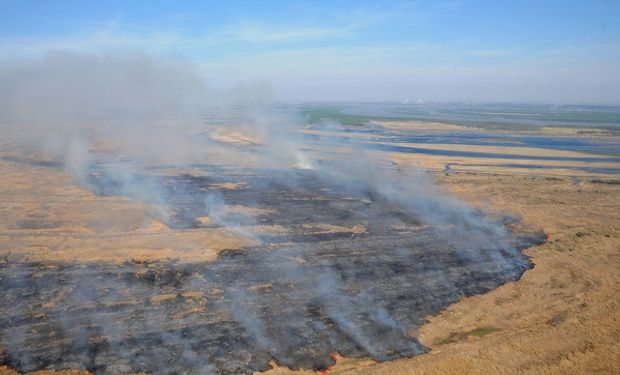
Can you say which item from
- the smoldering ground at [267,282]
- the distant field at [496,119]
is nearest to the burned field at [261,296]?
the smoldering ground at [267,282]

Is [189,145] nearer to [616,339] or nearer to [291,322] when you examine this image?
[291,322]

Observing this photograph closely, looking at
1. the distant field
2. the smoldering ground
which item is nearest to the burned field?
the smoldering ground

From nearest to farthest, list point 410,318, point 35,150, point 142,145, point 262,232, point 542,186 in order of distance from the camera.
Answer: point 410,318
point 262,232
point 542,186
point 35,150
point 142,145

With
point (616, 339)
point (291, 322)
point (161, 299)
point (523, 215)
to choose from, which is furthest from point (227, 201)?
point (616, 339)

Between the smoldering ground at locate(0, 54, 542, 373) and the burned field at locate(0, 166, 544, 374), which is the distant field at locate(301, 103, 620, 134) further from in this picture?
the burned field at locate(0, 166, 544, 374)

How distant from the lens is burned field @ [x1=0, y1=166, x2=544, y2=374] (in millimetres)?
10570

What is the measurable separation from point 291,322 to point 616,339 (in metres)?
8.48

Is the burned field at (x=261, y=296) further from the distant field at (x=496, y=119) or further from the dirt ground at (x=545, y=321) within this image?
the distant field at (x=496, y=119)

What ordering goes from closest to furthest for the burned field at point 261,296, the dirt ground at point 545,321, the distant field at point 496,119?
the dirt ground at point 545,321, the burned field at point 261,296, the distant field at point 496,119

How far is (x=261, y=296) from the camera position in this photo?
44.4ft

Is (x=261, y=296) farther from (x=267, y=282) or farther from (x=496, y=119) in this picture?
(x=496, y=119)

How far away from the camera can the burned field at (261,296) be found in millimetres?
10570

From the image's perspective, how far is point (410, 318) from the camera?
12641 millimetres

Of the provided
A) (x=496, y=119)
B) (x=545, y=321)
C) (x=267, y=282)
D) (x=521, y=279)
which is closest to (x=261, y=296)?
(x=267, y=282)
